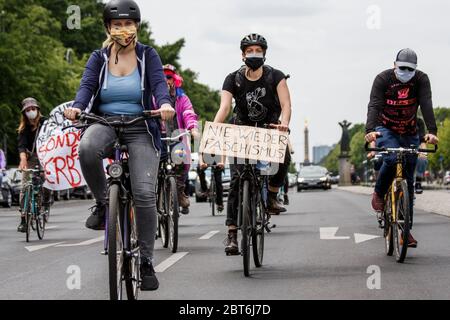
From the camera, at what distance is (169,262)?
9977 millimetres

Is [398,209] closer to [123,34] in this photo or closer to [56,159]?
[123,34]

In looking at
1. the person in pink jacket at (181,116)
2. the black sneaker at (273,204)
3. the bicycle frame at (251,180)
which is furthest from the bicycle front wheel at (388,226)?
the person in pink jacket at (181,116)

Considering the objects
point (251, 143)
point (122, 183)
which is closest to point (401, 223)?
point (251, 143)

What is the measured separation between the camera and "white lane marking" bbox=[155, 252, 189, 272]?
30.8 ft

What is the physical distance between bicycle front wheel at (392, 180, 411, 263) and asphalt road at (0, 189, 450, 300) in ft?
0.43

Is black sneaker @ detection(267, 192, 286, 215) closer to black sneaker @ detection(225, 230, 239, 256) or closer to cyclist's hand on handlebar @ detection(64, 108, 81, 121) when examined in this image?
black sneaker @ detection(225, 230, 239, 256)

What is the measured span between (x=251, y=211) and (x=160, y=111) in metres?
2.71

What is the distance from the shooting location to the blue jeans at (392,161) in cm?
1008

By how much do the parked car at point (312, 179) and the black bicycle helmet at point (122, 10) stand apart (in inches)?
1922

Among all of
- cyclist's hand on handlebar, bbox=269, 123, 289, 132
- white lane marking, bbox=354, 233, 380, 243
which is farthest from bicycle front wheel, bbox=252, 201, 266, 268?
white lane marking, bbox=354, 233, 380, 243

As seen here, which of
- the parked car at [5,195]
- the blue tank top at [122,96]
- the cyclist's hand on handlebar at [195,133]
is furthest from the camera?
the parked car at [5,195]

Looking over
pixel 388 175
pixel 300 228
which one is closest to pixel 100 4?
pixel 300 228

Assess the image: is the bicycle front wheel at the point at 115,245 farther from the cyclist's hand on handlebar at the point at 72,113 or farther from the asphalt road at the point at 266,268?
the asphalt road at the point at 266,268
